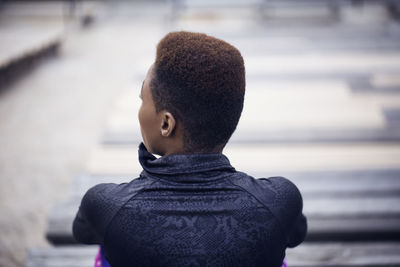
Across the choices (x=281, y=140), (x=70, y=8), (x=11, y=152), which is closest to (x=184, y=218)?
(x=281, y=140)

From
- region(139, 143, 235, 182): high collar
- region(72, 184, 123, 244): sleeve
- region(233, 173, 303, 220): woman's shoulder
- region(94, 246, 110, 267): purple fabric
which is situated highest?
region(139, 143, 235, 182): high collar

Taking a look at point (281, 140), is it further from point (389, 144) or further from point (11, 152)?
point (11, 152)

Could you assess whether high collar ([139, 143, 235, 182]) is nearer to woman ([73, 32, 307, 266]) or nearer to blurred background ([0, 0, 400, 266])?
woman ([73, 32, 307, 266])

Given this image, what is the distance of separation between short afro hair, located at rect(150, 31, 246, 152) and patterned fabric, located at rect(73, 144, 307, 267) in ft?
0.27

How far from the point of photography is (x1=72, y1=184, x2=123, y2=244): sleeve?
3.03 ft

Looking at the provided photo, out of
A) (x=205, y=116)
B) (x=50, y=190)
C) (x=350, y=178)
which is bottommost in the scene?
(x=50, y=190)

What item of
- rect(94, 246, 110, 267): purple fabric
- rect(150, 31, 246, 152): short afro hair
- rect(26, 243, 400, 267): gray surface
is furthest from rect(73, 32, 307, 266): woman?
rect(26, 243, 400, 267): gray surface

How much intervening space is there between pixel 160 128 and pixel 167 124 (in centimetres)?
3

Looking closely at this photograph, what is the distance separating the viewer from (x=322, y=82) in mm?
3381

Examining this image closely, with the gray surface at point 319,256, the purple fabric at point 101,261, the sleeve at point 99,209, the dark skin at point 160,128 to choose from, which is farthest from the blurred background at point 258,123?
the dark skin at point 160,128

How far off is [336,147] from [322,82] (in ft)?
3.87

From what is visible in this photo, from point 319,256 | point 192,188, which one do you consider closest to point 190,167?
point 192,188

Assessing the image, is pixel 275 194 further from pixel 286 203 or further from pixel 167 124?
pixel 167 124

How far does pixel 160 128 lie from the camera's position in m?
0.91
